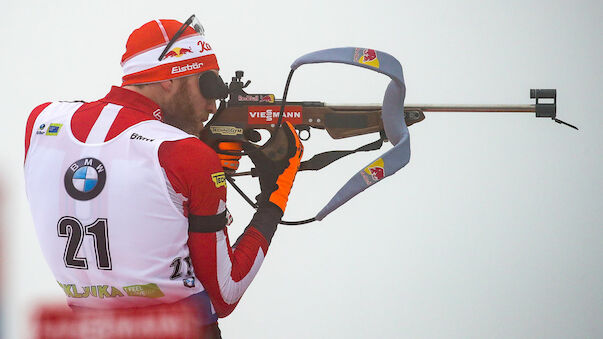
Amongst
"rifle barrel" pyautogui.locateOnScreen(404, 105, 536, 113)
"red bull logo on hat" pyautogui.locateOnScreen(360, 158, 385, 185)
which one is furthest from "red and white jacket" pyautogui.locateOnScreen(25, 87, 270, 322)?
"rifle barrel" pyautogui.locateOnScreen(404, 105, 536, 113)

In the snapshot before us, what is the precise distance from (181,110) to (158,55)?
0.48ft

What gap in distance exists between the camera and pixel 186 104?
1804 millimetres

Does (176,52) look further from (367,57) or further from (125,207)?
(367,57)

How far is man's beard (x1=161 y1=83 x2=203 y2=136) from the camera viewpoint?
1779 millimetres

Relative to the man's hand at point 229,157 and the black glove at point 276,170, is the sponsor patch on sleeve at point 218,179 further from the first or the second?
the man's hand at point 229,157

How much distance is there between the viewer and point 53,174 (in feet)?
5.26

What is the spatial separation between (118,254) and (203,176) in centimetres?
25

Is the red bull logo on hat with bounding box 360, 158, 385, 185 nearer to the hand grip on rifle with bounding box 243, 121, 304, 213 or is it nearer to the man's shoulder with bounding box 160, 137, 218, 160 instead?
the hand grip on rifle with bounding box 243, 121, 304, 213

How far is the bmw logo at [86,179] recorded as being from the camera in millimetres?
1552

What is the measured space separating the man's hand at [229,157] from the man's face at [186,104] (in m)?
0.37

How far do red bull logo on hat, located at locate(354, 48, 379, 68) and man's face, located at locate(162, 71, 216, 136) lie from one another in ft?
1.52

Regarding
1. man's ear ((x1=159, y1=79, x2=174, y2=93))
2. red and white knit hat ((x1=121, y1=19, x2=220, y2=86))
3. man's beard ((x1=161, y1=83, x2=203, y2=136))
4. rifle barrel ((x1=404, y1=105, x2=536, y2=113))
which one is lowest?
man's beard ((x1=161, y1=83, x2=203, y2=136))
